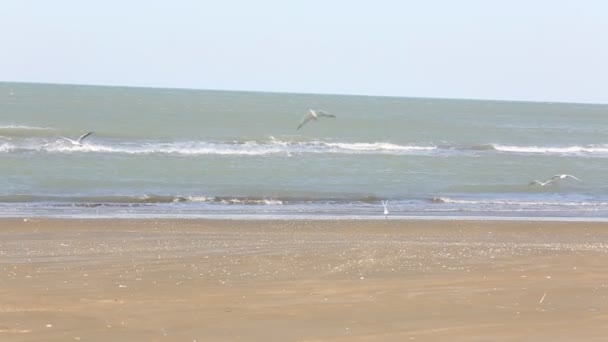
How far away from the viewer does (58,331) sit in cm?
616

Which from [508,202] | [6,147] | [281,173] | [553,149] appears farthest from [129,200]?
[553,149]

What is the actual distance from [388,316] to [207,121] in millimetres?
38290

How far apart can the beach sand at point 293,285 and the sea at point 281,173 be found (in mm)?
3481

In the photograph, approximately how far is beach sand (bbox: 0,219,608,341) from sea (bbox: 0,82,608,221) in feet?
11.4

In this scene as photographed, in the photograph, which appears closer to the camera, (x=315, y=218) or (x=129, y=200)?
(x=315, y=218)

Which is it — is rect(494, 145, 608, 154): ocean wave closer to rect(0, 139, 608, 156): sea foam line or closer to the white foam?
rect(0, 139, 608, 156): sea foam line

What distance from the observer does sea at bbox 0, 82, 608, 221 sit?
15.7 metres

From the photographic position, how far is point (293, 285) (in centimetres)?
782

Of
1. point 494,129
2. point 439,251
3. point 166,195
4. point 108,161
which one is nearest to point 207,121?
point 494,129

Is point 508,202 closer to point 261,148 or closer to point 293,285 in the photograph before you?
point 293,285

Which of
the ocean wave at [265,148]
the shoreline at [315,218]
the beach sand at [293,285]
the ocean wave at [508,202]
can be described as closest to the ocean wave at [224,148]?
the ocean wave at [265,148]

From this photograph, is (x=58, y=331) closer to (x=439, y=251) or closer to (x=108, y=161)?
(x=439, y=251)

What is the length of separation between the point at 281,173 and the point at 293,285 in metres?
14.0

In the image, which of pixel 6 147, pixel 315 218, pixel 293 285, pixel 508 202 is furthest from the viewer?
pixel 6 147
